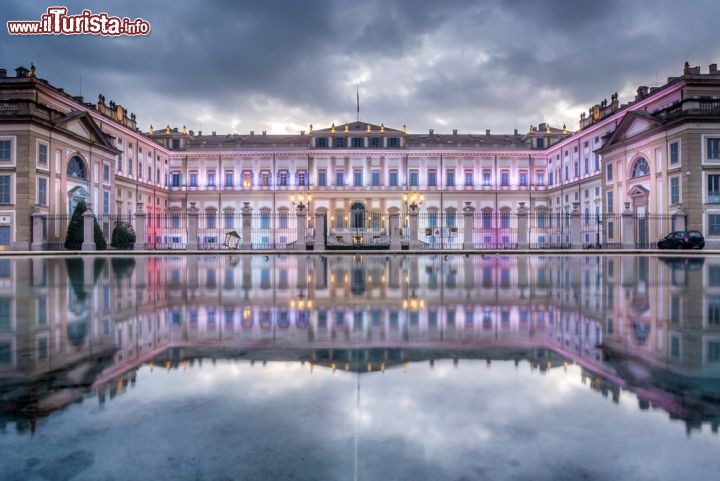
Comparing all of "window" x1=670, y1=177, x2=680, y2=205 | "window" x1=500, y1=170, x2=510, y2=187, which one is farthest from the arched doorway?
"window" x1=670, y1=177, x2=680, y2=205

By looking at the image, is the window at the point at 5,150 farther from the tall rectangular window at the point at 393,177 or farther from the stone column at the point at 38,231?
the tall rectangular window at the point at 393,177

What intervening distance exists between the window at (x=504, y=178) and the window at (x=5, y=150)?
44.8 m

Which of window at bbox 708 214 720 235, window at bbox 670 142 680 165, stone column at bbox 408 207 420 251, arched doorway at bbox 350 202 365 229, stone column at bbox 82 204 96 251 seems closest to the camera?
window at bbox 708 214 720 235

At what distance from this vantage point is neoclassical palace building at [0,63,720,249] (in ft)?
92.9

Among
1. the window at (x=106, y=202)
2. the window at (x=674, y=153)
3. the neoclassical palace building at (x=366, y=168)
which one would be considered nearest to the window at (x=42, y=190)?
the neoclassical palace building at (x=366, y=168)

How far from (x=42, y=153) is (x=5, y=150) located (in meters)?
1.86

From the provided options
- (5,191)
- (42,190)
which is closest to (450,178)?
(42,190)

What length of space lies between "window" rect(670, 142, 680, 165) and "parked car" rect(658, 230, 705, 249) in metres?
4.80

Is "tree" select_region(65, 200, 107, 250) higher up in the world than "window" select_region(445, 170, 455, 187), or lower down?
Answer: lower down

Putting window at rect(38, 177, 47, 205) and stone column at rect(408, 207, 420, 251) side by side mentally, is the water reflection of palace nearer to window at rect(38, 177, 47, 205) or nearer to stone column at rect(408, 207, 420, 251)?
stone column at rect(408, 207, 420, 251)

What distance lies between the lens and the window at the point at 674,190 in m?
29.3

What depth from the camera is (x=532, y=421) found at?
254 cm

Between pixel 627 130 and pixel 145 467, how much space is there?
40039mm

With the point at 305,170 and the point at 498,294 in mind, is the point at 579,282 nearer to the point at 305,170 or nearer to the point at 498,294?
the point at 498,294
